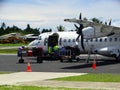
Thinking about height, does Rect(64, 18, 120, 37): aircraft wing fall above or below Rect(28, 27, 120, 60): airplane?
→ above

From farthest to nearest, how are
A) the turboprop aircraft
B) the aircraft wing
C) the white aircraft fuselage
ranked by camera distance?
1. the white aircraft fuselage
2. the turboprop aircraft
3. the aircraft wing

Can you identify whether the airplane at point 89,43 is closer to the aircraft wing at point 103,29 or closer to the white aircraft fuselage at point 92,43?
the white aircraft fuselage at point 92,43

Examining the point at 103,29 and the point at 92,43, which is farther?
the point at 92,43

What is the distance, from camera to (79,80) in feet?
60.9

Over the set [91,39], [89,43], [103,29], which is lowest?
[89,43]

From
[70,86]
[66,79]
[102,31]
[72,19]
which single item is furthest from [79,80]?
[102,31]

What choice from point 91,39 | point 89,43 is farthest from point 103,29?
point 89,43

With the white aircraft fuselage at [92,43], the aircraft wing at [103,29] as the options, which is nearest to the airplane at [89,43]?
the white aircraft fuselage at [92,43]

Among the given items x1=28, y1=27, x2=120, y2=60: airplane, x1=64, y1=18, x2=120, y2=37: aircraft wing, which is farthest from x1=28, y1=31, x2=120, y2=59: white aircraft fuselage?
x1=64, y1=18, x2=120, y2=37: aircraft wing

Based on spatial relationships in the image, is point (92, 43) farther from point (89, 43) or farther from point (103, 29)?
point (103, 29)

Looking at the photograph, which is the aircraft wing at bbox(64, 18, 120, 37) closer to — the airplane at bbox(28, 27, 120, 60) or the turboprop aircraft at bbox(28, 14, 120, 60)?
the turboprop aircraft at bbox(28, 14, 120, 60)

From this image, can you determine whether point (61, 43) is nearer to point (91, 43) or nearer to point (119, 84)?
point (91, 43)

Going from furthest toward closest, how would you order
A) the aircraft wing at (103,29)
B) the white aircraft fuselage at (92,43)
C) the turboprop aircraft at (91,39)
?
A: the white aircraft fuselage at (92,43) < the turboprop aircraft at (91,39) < the aircraft wing at (103,29)

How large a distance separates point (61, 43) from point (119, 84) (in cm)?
2089
